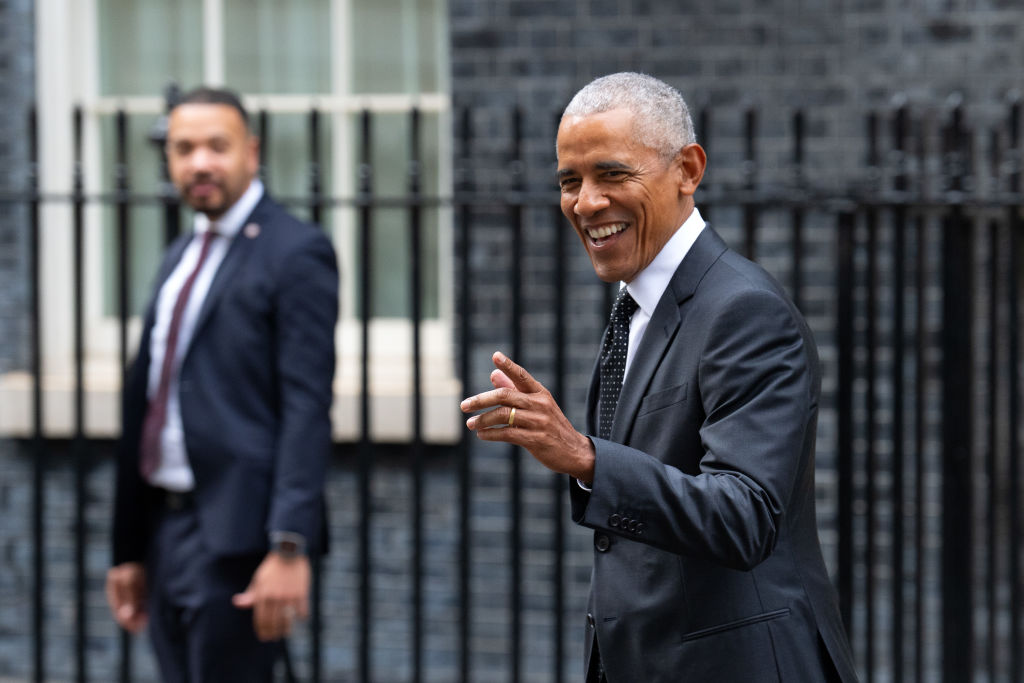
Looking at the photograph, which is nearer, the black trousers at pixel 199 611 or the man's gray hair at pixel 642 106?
the man's gray hair at pixel 642 106

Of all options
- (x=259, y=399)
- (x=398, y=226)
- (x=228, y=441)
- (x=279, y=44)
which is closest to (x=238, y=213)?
(x=259, y=399)

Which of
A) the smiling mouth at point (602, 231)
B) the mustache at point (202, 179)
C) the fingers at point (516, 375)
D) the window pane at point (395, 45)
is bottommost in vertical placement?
the fingers at point (516, 375)

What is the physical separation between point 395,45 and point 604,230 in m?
3.82

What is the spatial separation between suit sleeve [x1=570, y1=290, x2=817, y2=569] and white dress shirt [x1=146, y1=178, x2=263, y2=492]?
1700mm

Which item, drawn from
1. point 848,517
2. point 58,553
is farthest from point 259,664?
point 58,553

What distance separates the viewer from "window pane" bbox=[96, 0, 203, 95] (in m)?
5.81

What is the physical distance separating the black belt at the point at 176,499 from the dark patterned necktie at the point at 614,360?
1439 millimetres

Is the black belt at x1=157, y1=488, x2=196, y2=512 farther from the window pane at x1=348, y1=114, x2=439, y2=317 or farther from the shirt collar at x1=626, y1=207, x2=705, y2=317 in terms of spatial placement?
the window pane at x1=348, y1=114, x2=439, y2=317

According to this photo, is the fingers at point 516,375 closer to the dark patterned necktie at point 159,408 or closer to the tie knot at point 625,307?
the tie knot at point 625,307

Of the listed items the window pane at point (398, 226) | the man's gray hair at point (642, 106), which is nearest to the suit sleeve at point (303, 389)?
the man's gray hair at point (642, 106)

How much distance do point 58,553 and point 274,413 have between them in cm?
283

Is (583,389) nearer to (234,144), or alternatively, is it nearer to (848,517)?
(848,517)

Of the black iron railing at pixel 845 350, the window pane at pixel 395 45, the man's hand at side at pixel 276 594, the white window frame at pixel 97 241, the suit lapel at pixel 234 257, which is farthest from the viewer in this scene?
the window pane at pixel 395 45

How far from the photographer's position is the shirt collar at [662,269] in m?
2.08
